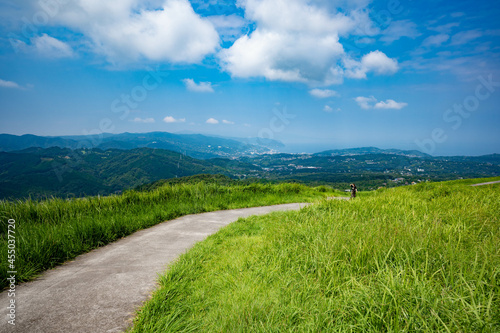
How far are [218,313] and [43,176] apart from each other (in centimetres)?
26952

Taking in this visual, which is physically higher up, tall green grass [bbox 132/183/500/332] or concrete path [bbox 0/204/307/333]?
tall green grass [bbox 132/183/500/332]

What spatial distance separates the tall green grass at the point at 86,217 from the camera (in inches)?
164

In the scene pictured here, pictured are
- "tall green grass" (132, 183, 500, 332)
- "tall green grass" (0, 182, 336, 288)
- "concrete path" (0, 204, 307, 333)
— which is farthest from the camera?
"tall green grass" (0, 182, 336, 288)

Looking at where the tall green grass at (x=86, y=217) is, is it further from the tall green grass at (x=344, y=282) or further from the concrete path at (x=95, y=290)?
the tall green grass at (x=344, y=282)

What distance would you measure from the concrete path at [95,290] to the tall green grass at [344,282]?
365mm

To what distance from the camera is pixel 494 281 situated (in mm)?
A: 2248

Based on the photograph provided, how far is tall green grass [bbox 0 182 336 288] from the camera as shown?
4.17 metres

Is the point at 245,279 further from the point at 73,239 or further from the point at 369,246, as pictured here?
the point at 73,239

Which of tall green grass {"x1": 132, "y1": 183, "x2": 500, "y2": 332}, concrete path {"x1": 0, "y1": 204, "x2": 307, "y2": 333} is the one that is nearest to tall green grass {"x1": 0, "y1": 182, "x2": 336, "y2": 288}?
concrete path {"x1": 0, "y1": 204, "x2": 307, "y2": 333}

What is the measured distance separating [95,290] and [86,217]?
3752 millimetres

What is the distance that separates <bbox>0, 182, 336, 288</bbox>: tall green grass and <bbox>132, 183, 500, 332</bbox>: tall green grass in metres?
2.51

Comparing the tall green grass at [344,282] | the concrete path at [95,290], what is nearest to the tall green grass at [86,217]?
the concrete path at [95,290]

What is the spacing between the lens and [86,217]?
244 inches

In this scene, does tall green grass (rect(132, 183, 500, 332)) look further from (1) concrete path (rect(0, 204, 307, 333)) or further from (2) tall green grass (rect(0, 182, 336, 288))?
(2) tall green grass (rect(0, 182, 336, 288))
